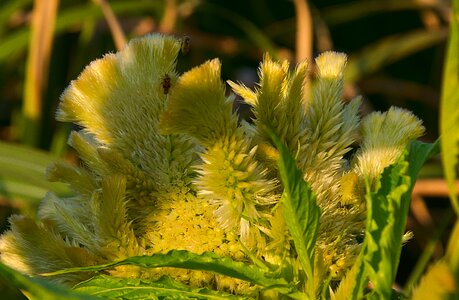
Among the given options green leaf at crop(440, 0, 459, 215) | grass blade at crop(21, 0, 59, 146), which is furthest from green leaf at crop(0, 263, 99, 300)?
grass blade at crop(21, 0, 59, 146)

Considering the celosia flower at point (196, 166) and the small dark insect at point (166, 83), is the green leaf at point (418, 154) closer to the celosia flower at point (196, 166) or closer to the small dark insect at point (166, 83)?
the celosia flower at point (196, 166)

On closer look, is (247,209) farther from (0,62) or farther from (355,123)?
(0,62)

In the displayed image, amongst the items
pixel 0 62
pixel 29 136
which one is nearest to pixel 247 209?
pixel 29 136

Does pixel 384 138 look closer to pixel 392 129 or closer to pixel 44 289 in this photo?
pixel 392 129

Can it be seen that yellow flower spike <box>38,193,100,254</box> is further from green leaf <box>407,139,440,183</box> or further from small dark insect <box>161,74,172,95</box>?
green leaf <box>407,139,440,183</box>

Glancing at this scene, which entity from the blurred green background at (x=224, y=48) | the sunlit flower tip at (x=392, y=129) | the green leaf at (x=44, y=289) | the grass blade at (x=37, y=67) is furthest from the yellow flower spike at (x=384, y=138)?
the grass blade at (x=37, y=67)

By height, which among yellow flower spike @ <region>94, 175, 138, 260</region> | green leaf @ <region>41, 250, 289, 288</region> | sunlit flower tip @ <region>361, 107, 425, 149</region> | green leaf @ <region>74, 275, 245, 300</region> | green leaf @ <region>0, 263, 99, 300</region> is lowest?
green leaf @ <region>74, 275, 245, 300</region>

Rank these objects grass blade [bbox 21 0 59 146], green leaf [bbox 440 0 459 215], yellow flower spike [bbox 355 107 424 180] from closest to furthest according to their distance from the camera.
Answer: green leaf [bbox 440 0 459 215] → yellow flower spike [bbox 355 107 424 180] → grass blade [bbox 21 0 59 146]
